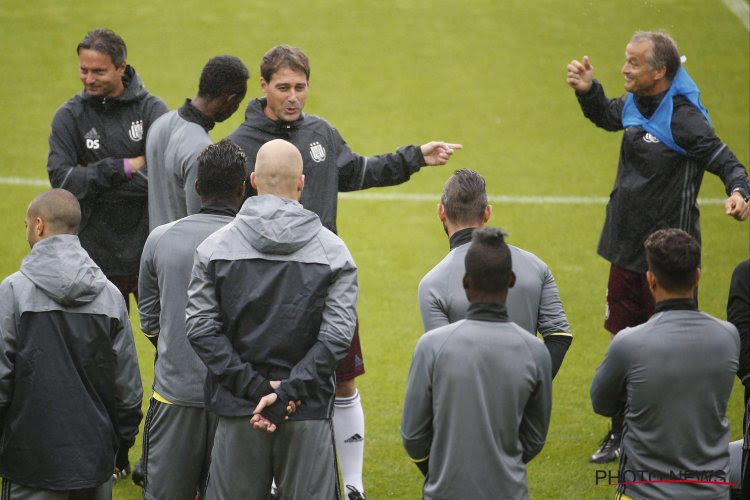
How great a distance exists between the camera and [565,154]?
1148 centimetres

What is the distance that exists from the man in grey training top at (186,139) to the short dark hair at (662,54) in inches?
83.1

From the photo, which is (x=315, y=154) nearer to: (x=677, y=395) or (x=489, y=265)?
(x=489, y=265)

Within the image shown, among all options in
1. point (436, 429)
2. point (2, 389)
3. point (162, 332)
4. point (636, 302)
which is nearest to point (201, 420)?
point (162, 332)

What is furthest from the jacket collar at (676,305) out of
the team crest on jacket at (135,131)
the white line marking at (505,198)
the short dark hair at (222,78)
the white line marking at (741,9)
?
the white line marking at (741,9)

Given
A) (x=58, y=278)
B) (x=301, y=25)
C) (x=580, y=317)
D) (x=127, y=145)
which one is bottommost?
(x=580, y=317)

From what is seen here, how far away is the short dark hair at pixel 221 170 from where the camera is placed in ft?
13.7

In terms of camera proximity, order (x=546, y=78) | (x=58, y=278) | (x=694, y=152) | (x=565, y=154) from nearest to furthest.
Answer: (x=58, y=278) → (x=694, y=152) → (x=565, y=154) → (x=546, y=78)

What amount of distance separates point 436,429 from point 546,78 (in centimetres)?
1035

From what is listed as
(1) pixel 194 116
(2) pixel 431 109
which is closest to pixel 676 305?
(1) pixel 194 116

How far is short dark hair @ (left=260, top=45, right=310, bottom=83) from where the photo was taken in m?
5.06

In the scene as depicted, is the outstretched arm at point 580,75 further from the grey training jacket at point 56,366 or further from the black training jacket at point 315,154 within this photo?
the grey training jacket at point 56,366

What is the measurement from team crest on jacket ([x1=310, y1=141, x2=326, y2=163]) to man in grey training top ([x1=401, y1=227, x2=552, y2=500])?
1.66m

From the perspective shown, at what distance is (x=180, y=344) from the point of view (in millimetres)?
4277

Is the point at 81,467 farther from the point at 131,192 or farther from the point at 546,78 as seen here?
the point at 546,78
